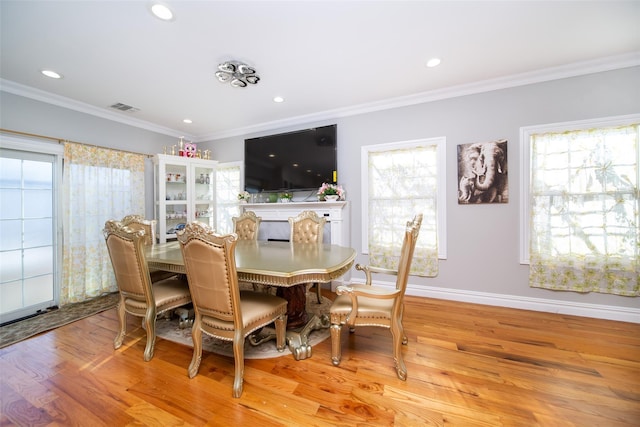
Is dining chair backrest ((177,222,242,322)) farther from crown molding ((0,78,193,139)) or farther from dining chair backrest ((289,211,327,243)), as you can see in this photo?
crown molding ((0,78,193,139))

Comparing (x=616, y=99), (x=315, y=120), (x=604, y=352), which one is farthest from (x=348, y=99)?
(x=604, y=352)

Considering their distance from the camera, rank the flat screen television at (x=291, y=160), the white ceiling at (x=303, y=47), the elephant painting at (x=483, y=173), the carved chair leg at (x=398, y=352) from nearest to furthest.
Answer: the carved chair leg at (x=398, y=352)
the white ceiling at (x=303, y=47)
the elephant painting at (x=483, y=173)
the flat screen television at (x=291, y=160)

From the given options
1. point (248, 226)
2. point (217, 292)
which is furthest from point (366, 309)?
point (248, 226)

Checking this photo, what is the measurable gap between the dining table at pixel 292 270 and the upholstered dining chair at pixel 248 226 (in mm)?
791

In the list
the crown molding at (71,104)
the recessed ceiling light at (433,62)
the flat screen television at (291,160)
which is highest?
the recessed ceiling light at (433,62)

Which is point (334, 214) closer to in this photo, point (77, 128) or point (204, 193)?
point (204, 193)

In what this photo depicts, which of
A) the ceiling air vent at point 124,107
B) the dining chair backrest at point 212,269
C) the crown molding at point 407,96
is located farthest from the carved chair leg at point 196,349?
the ceiling air vent at point 124,107

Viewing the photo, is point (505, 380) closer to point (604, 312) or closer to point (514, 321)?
point (514, 321)

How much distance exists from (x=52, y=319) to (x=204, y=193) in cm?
252

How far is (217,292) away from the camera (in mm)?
1493

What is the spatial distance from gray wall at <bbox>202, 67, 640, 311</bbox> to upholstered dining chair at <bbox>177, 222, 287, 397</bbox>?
8.19 feet

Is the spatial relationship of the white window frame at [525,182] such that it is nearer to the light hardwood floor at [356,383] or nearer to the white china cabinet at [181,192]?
the light hardwood floor at [356,383]

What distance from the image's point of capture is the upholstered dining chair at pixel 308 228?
3008mm

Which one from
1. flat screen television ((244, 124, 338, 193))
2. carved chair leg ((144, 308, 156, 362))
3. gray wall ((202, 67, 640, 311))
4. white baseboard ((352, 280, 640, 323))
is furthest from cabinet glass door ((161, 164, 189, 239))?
white baseboard ((352, 280, 640, 323))
